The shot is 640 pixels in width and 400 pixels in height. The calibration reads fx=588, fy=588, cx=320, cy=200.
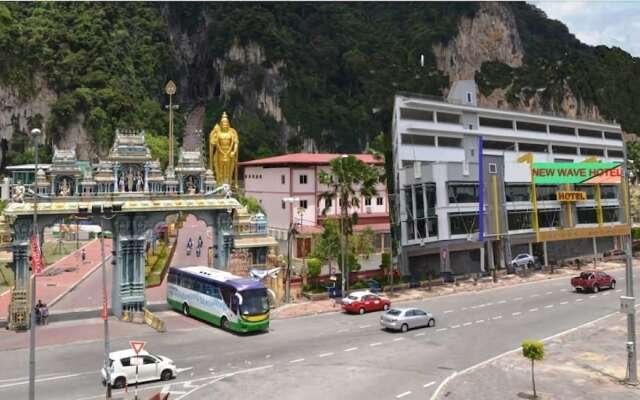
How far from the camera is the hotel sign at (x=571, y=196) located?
6300 centimetres

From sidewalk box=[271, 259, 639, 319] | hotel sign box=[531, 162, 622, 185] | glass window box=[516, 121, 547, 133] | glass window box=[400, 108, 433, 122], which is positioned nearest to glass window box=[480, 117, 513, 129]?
glass window box=[516, 121, 547, 133]

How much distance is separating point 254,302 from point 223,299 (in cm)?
197

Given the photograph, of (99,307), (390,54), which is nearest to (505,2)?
(390,54)

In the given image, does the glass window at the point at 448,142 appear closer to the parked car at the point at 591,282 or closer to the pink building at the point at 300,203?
the pink building at the point at 300,203

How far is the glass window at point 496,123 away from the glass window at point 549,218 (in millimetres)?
10665

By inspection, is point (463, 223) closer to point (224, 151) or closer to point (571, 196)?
point (571, 196)

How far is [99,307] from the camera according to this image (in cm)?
3962

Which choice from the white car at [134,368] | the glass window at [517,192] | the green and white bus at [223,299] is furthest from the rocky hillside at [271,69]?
the white car at [134,368]

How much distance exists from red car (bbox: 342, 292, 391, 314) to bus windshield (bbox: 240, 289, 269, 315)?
7.37 metres

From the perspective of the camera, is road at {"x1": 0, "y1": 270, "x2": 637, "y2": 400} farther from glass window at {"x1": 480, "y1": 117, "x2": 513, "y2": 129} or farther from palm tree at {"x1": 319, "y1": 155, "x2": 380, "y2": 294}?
glass window at {"x1": 480, "y1": 117, "x2": 513, "y2": 129}

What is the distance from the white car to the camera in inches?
864

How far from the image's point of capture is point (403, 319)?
31.7 meters

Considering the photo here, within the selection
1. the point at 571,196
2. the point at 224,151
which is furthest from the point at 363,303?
the point at 571,196

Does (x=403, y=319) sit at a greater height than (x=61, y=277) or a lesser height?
lesser
